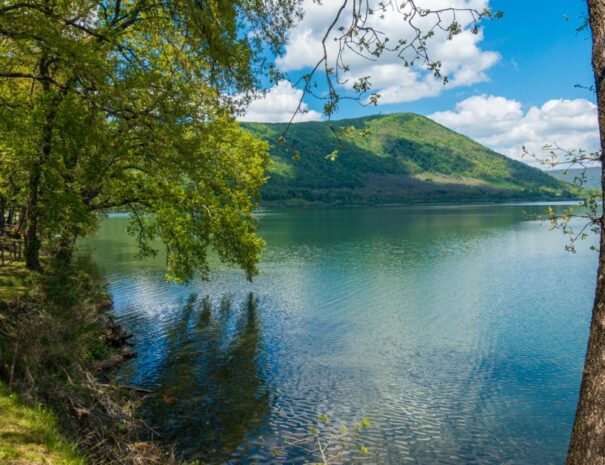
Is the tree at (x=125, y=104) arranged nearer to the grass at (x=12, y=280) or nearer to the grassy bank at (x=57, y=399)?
the grass at (x=12, y=280)

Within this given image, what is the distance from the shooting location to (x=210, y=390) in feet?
70.5

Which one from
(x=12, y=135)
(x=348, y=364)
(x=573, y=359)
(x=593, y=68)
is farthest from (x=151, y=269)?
(x=593, y=68)

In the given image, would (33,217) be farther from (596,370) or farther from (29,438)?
(596,370)

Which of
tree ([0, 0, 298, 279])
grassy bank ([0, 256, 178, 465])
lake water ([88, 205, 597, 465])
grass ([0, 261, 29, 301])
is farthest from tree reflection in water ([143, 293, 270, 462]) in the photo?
grass ([0, 261, 29, 301])

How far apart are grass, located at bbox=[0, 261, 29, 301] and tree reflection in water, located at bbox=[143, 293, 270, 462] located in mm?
7888

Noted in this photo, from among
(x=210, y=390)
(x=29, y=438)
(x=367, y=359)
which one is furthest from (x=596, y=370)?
(x=367, y=359)

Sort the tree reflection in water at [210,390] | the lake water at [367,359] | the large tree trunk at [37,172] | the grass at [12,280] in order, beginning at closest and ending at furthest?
the tree reflection in water at [210,390]
the large tree trunk at [37,172]
the lake water at [367,359]
the grass at [12,280]

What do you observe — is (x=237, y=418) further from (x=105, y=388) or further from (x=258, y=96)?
(x=258, y=96)

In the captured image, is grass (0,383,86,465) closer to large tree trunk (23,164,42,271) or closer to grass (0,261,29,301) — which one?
large tree trunk (23,164,42,271)

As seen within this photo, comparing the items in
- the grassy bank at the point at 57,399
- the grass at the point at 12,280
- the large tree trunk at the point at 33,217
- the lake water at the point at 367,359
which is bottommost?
the lake water at the point at 367,359

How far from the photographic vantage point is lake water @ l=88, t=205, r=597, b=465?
17750 mm

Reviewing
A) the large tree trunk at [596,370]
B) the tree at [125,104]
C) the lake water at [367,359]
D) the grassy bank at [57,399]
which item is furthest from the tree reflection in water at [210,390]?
the large tree trunk at [596,370]

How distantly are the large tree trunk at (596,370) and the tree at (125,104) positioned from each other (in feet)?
31.2

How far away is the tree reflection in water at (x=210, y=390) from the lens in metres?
17.3
